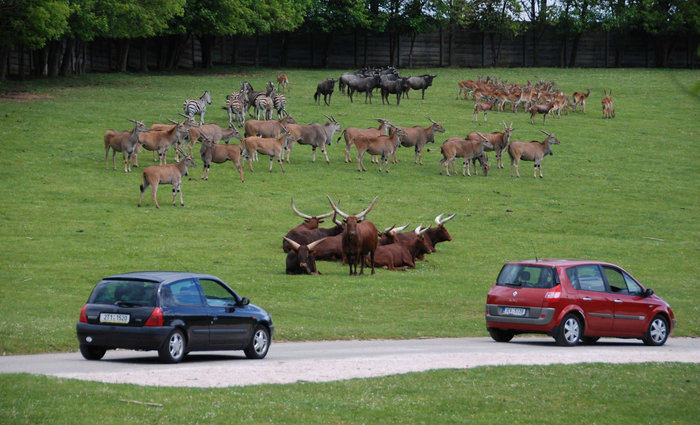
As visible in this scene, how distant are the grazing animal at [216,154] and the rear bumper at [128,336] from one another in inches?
938

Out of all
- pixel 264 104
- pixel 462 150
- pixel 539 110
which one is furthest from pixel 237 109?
pixel 539 110

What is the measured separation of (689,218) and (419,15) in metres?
53.0

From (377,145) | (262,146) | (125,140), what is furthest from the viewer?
(377,145)

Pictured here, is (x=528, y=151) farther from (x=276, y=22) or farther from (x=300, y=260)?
(x=276, y=22)

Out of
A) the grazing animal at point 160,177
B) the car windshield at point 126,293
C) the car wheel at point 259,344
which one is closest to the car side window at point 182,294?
the car windshield at point 126,293

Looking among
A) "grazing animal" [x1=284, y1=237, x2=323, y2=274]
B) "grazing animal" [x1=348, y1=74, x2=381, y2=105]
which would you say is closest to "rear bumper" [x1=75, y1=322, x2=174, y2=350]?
"grazing animal" [x1=284, y1=237, x2=323, y2=274]

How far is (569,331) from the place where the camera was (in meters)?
17.7

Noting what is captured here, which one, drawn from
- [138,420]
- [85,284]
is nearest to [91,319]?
[138,420]

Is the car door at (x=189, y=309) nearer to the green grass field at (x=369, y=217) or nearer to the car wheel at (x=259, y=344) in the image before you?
the car wheel at (x=259, y=344)

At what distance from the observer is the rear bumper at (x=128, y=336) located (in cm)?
1366

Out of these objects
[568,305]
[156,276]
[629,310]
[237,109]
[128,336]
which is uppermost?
[237,109]

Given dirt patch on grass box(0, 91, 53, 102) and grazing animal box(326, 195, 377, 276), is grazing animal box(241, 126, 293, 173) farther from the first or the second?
dirt patch on grass box(0, 91, 53, 102)

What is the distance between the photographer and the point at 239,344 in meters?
15.1

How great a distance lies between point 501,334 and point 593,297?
2037mm
